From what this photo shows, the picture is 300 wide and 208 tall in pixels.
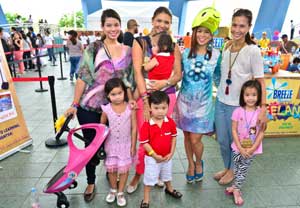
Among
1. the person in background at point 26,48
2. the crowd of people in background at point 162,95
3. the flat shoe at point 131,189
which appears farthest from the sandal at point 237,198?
the person in background at point 26,48

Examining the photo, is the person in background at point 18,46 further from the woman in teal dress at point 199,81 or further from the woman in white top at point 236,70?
the woman in white top at point 236,70

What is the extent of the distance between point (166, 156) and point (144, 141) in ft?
0.79

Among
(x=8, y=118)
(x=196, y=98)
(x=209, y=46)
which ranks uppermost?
(x=209, y=46)

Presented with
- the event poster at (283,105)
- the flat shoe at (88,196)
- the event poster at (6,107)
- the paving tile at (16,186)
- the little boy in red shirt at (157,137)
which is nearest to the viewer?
the little boy in red shirt at (157,137)

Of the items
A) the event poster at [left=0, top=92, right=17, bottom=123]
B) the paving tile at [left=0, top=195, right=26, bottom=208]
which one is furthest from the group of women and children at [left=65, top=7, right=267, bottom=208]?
the event poster at [left=0, top=92, right=17, bottom=123]

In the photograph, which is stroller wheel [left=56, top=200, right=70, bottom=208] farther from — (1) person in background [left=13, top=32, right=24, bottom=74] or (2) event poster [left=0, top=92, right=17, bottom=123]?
(1) person in background [left=13, top=32, right=24, bottom=74]

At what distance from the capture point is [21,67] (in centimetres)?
948

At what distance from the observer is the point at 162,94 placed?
80.3 inches

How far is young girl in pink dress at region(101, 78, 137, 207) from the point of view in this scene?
2146mm

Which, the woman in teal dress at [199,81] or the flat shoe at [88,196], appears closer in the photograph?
the woman in teal dress at [199,81]

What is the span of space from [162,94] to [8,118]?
2.19 metres

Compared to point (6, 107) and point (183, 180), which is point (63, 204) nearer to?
point (183, 180)

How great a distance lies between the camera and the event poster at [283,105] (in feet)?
12.2

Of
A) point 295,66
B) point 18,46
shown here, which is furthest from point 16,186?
point 18,46
